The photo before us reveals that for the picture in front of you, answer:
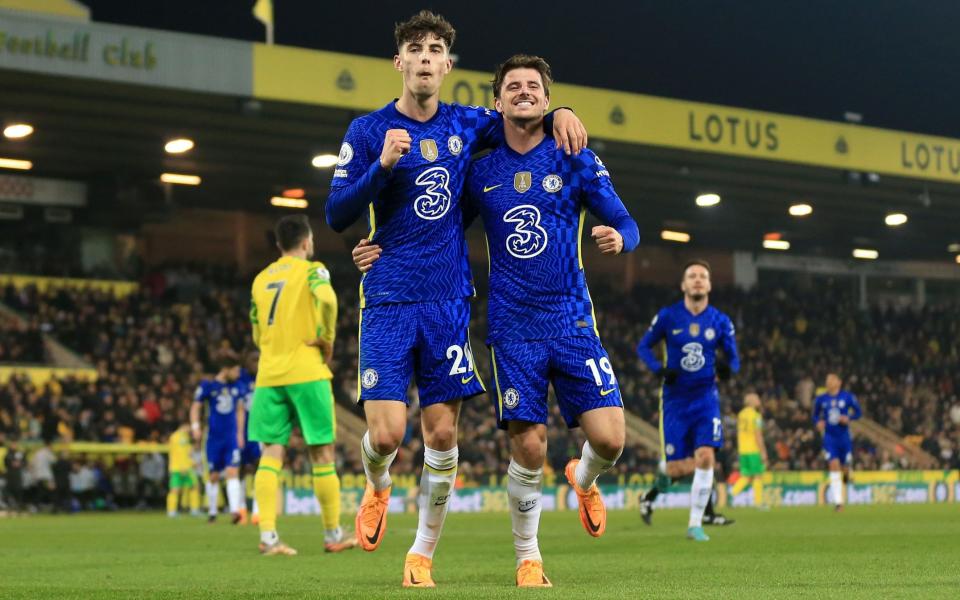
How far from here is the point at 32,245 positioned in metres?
29.4

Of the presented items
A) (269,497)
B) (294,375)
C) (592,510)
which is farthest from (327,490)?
(592,510)

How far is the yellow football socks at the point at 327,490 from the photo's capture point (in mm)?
9367

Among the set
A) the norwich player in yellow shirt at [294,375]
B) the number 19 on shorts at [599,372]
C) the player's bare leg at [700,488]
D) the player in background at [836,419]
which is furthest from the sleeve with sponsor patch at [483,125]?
the player in background at [836,419]

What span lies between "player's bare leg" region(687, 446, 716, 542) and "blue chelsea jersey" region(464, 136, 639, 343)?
5445 mm

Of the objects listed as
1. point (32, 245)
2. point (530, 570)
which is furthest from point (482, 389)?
point (32, 245)

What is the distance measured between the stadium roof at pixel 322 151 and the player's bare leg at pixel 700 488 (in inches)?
470

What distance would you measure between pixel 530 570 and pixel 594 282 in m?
32.7

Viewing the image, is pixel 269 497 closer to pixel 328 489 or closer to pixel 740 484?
pixel 328 489

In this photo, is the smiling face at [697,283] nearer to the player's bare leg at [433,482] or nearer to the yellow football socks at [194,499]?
the player's bare leg at [433,482]

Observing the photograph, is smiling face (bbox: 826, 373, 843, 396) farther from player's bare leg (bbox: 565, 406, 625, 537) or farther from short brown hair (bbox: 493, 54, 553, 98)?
short brown hair (bbox: 493, 54, 553, 98)

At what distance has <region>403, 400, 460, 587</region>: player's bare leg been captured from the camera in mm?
6094

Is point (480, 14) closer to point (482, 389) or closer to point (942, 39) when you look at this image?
point (942, 39)

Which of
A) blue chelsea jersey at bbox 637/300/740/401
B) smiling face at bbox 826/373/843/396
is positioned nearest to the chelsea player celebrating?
blue chelsea jersey at bbox 637/300/740/401

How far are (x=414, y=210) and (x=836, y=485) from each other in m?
15.8
